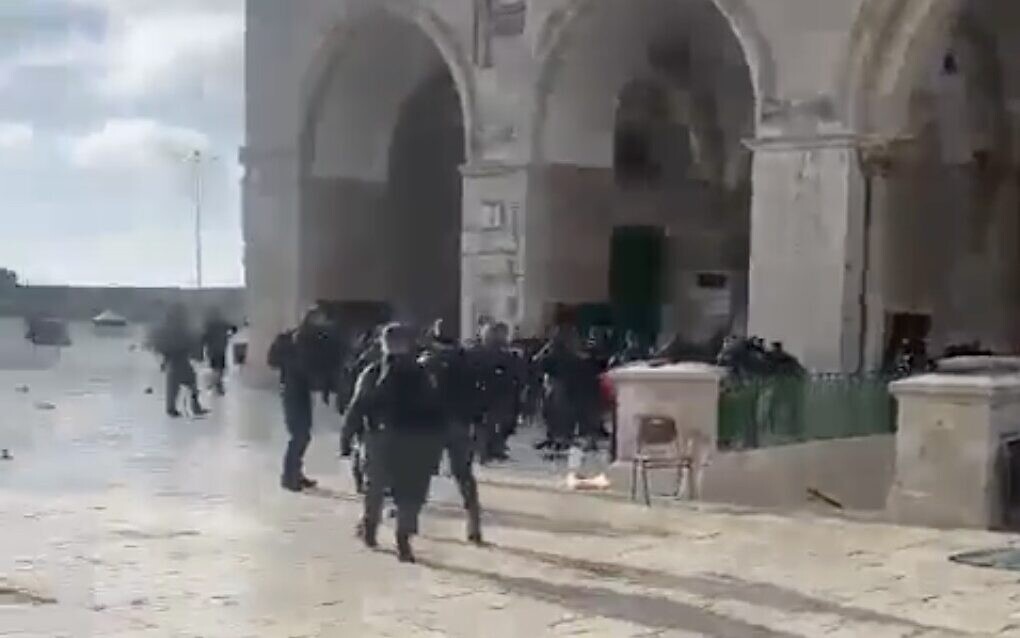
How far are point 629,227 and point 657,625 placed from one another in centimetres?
1625

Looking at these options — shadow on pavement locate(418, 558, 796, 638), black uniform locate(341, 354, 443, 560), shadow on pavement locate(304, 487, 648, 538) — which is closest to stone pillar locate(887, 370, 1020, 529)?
shadow on pavement locate(304, 487, 648, 538)

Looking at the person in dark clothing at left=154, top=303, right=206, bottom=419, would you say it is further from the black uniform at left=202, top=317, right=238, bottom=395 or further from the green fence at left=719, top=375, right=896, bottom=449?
the green fence at left=719, top=375, right=896, bottom=449

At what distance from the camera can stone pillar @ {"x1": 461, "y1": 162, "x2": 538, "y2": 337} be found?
20.5 meters

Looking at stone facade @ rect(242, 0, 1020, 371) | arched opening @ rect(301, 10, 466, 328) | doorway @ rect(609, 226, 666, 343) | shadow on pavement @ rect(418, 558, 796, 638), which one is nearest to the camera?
shadow on pavement @ rect(418, 558, 796, 638)

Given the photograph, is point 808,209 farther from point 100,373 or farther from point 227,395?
point 100,373

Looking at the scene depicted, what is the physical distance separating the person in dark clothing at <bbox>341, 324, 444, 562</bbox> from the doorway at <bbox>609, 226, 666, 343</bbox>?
13630 mm

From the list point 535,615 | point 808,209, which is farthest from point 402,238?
point 535,615

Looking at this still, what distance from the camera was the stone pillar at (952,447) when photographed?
11.0 meters

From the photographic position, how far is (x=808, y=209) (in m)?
17.3

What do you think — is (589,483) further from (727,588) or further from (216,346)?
(216,346)

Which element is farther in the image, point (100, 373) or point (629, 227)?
point (100, 373)

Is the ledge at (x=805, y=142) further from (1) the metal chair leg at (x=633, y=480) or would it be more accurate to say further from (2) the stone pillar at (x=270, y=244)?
(2) the stone pillar at (x=270, y=244)

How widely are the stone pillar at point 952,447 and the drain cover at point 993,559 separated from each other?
1.06 meters

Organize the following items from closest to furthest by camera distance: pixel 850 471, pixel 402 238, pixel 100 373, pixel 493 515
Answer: pixel 493 515 < pixel 850 471 < pixel 402 238 < pixel 100 373
